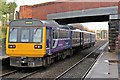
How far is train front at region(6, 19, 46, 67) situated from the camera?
53.5 feet

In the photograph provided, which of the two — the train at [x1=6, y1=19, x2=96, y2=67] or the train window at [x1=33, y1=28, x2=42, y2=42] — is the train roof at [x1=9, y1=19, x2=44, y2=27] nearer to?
the train at [x1=6, y1=19, x2=96, y2=67]

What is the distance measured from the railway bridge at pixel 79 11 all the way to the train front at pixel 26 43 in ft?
53.7

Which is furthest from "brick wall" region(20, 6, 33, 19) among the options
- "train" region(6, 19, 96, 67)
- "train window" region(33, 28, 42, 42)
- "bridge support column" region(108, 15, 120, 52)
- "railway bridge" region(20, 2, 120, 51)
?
"train window" region(33, 28, 42, 42)

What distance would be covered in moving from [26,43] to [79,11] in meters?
19.8

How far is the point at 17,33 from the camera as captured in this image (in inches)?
656

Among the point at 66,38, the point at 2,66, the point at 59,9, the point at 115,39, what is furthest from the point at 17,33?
the point at 59,9

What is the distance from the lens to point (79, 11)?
35500 mm

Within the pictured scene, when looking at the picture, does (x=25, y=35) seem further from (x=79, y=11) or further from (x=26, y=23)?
(x=79, y=11)

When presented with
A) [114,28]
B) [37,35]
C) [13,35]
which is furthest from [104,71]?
[114,28]

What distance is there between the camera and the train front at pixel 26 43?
16312 mm

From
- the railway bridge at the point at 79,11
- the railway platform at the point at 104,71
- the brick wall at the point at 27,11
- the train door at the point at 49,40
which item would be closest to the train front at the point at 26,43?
the train door at the point at 49,40

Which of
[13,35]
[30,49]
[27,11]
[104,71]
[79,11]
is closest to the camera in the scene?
[30,49]

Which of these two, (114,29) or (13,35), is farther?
(114,29)

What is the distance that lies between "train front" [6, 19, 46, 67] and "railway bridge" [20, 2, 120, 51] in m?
16.4
